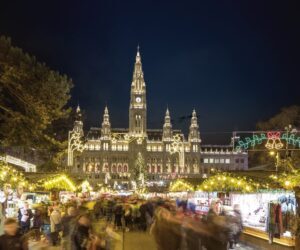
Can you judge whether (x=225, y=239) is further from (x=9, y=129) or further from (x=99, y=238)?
(x=9, y=129)

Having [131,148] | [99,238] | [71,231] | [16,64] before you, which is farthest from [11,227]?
[131,148]

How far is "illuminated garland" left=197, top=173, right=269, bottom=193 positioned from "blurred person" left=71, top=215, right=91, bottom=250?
Answer: 13.9 m

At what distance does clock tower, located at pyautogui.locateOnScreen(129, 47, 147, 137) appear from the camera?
129750 mm

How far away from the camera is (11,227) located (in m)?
6.80

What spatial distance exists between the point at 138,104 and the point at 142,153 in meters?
12.2

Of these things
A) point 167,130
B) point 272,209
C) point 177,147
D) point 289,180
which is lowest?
point 272,209

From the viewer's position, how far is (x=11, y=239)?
6.70 meters

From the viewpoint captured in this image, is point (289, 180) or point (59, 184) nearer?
point (289, 180)

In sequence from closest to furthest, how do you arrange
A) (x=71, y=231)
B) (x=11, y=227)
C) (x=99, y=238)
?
(x=11, y=227) < (x=99, y=238) < (x=71, y=231)

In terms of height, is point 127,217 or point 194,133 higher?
point 194,133

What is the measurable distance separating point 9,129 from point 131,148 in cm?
11476

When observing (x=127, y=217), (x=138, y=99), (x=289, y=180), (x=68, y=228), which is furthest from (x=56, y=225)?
(x=138, y=99)

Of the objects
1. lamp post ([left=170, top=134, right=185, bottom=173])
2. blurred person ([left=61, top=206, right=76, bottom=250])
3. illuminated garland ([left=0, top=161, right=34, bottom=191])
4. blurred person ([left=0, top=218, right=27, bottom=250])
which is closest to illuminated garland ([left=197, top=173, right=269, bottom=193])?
illuminated garland ([left=0, top=161, right=34, bottom=191])

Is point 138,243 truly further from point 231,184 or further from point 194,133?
point 194,133
